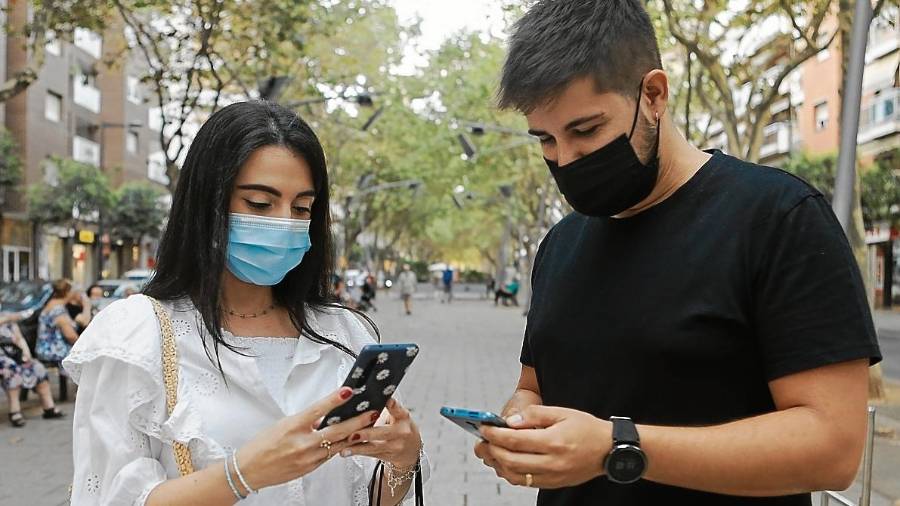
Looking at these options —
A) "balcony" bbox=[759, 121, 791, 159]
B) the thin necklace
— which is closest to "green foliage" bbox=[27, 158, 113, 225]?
"balcony" bbox=[759, 121, 791, 159]

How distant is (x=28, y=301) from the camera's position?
14.4 metres

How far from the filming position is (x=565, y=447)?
1685mm

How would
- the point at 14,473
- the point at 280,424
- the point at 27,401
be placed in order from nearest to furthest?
the point at 280,424 < the point at 14,473 < the point at 27,401

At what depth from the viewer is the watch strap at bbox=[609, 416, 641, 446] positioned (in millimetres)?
1718

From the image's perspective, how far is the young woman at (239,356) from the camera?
2125mm

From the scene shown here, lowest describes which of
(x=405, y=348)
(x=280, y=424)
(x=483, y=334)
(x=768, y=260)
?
(x=483, y=334)

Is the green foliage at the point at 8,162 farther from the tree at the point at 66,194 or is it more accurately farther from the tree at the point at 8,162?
the tree at the point at 66,194

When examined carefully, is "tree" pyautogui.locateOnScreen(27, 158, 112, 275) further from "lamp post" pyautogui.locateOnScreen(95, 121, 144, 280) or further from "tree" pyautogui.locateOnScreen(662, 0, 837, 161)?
"tree" pyautogui.locateOnScreen(662, 0, 837, 161)

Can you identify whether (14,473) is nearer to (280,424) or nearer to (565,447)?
(280,424)

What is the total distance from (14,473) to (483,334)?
16.8 metres

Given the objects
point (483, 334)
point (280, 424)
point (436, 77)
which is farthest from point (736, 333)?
point (436, 77)

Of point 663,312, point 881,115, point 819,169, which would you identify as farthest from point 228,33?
point 881,115

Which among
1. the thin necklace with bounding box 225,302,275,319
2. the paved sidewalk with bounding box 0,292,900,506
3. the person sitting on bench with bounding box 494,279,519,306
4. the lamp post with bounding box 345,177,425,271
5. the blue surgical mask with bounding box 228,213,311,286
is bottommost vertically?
the person sitting on bench with bounding box 494,279,519,306

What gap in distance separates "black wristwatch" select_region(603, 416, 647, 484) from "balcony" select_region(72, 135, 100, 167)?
134 feet
